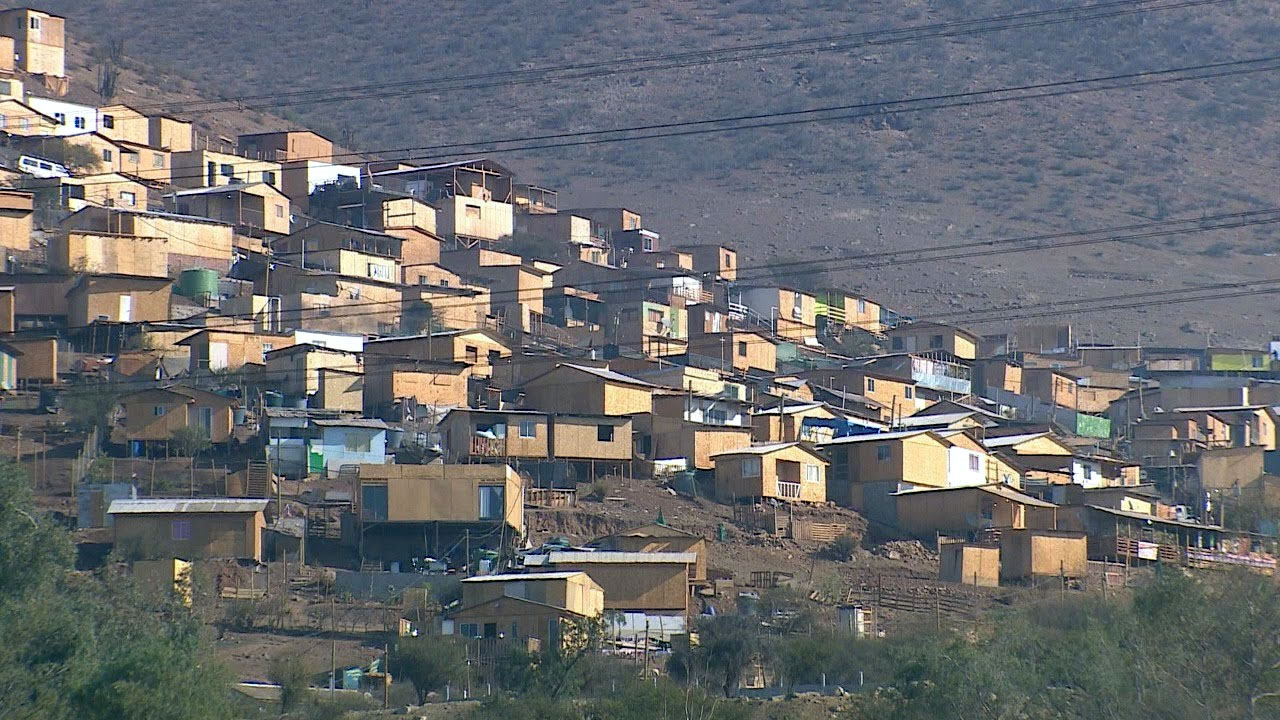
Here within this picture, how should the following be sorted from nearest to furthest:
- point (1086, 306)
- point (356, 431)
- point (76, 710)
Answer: point (76, 710) → point (356, 431) → point (1086, 306)

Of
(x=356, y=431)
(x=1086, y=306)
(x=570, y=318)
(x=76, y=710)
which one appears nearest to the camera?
(x=76, y=710)

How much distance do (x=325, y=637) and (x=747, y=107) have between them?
10276cm

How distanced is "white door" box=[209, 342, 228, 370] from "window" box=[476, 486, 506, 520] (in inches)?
546

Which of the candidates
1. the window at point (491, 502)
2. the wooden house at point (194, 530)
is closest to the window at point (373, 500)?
the window at point (491, 502)

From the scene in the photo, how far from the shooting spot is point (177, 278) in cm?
6606

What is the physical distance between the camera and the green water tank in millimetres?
66188

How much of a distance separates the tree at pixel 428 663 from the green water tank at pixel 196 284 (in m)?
29.4

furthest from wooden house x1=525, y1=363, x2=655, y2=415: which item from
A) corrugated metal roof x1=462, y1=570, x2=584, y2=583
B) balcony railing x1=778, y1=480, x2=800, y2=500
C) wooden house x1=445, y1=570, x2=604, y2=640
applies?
wooden house x1=445, y1=570, x2=604, y2=640

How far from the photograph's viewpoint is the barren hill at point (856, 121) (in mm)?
107688

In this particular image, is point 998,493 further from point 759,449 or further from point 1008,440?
point 1008,440

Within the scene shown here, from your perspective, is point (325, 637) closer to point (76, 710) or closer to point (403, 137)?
point (76, 710)

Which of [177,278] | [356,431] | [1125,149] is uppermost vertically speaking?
[1125,149]

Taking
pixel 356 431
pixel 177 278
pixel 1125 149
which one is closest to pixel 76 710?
pixel 356 431

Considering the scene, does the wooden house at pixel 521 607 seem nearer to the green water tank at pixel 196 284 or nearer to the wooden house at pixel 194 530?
the wooden house at pixel 194 530
